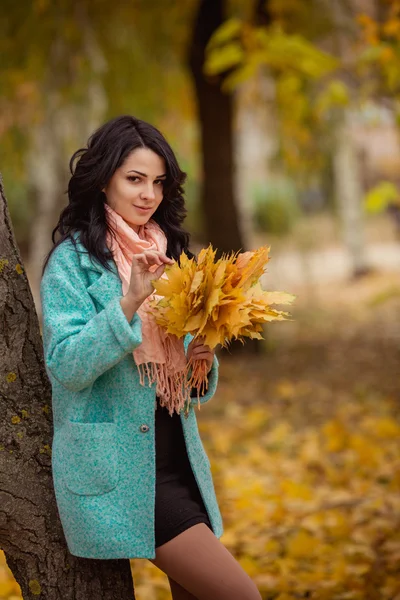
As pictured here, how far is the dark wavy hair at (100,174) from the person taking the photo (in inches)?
76.9

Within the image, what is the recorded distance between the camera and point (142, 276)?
1792 mm

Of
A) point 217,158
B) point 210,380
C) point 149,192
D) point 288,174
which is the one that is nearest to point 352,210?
point 288,174

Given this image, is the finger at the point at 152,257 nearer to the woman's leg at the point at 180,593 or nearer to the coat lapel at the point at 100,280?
the coat lapel at the point at 100,280

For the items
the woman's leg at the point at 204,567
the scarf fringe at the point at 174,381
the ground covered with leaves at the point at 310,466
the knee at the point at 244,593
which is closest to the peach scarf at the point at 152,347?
the scarf fringe at the point at 174,381

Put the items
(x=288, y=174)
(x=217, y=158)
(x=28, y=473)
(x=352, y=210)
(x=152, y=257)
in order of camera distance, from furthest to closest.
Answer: (x=352, y=210), (x=288, y=174), (x=217, y=158), (x=28, y=473), (x=152, y=257)

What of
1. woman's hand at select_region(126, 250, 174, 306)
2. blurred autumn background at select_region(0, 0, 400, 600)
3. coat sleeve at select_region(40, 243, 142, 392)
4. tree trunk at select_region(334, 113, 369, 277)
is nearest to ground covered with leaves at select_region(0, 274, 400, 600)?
blurred autumn background at select_region(0, 0, 400, 600)

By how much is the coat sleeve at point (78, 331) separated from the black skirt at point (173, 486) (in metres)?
0.27

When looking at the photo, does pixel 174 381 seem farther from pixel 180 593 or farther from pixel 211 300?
pixel 180 593

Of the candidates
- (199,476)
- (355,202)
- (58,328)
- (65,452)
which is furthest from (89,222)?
(355,202)

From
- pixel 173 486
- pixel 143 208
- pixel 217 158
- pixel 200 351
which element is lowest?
pixel 173 486

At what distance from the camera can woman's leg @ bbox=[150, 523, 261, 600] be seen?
1813mm

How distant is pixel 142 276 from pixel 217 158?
6257 mm

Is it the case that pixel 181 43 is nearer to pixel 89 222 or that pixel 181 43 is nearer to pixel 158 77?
pixel 158 77

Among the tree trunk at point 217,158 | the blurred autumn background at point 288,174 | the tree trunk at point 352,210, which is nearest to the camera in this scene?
the blurred autumn background at point 288,174
